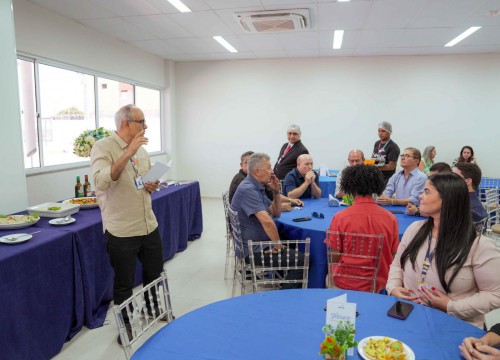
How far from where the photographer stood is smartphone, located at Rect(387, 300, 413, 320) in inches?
60.6

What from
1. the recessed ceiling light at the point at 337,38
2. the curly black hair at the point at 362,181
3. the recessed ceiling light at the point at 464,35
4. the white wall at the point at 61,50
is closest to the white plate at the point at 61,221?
the white wall at the point at 61,50

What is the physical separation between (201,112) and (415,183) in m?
5.54

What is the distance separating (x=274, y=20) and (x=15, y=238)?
3.94m

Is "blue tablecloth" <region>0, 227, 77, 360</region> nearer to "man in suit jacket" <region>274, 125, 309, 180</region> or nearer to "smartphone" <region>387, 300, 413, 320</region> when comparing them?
"smartphone" <region>387, 300, 413, 320</region>

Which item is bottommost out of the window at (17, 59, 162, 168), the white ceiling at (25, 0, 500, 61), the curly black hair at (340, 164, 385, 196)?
the curly black hair at (340, 164, 385, 196)

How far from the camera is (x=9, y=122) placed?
295 centimetres

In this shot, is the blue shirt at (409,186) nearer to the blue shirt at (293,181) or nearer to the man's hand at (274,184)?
the blue shirt at (293,181)

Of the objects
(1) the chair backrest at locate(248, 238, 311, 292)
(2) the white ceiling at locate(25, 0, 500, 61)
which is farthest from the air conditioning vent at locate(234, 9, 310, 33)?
(1) the chair backrest at locate(248, 238, 311, 292)

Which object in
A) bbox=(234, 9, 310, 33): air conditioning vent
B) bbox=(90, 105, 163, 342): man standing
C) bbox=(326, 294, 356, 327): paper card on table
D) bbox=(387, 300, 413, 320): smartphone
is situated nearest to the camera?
bbox=(326, 294, 356, 327): paper card on table

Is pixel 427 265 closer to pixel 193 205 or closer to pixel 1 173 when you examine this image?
pixel 1 173

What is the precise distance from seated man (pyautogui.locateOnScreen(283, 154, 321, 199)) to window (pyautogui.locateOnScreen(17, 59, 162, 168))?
3219mm

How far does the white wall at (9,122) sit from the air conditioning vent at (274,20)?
265 cm

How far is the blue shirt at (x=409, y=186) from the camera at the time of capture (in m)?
3.59

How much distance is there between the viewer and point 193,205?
512cm
